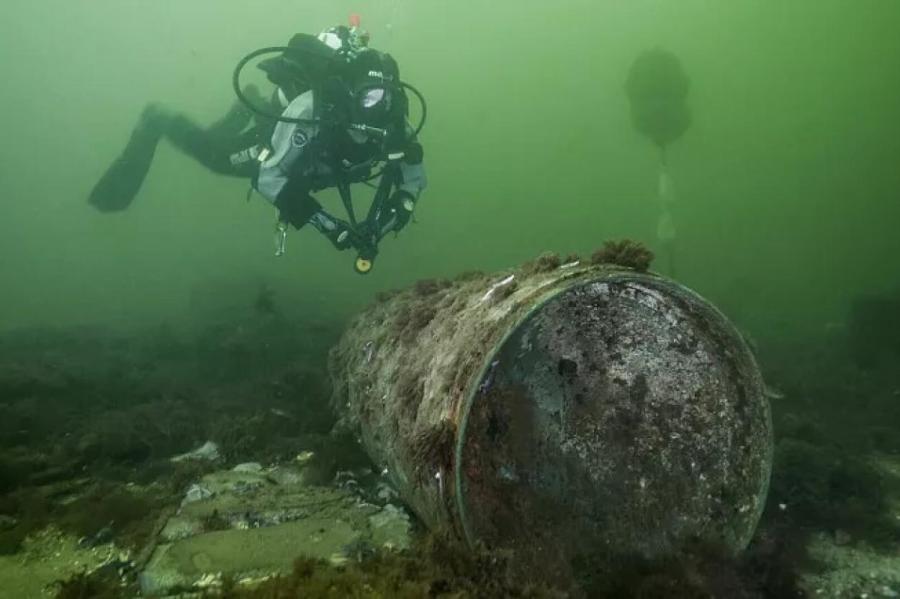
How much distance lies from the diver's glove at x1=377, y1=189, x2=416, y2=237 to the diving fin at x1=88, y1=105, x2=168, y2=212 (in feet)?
19.4

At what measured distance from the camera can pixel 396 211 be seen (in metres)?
6.91

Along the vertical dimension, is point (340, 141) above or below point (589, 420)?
above

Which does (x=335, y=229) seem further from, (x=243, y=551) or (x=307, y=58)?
(x=243, y=551)

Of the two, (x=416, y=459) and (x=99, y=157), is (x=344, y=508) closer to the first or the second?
(x=416, y=459)

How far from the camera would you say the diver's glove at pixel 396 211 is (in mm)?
6742

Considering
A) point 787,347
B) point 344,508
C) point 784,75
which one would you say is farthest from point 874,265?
point 784,75

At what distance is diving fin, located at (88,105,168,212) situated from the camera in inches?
408

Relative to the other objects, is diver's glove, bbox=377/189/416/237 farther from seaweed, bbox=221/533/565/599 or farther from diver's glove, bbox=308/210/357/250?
seaweed, bbox=221/533/565/599

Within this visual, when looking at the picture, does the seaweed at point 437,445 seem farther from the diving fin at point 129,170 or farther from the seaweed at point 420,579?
the diving fin at point 129,170

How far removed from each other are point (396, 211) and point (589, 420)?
3.92 metres

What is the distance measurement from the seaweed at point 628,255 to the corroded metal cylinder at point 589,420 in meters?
0.18

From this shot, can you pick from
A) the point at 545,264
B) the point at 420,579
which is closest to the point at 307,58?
the point at 545,264

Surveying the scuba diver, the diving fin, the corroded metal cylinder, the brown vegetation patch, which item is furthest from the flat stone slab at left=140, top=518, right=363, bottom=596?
the diving fin

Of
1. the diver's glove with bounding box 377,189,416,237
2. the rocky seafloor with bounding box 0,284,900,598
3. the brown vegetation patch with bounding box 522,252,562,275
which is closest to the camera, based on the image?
the rocky seafloor with bounding box 0,284,900,598
